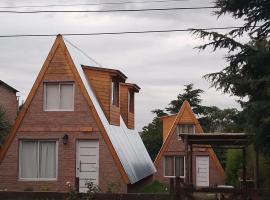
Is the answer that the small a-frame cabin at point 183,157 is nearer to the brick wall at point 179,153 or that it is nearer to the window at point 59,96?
the brick wall at point 179,153

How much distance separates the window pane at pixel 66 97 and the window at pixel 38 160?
170 cm

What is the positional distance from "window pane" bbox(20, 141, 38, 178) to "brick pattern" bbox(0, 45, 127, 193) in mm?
269

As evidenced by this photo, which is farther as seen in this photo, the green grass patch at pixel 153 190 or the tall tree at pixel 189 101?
the tall tree at pixel 189 101

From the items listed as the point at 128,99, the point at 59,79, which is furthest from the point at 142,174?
the point at 59,79

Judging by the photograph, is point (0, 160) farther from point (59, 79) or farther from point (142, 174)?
point (142, 174)

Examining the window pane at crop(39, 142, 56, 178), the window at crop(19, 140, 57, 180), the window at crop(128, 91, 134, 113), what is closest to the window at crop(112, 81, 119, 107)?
the window at crop(19, 140, 57, 180)

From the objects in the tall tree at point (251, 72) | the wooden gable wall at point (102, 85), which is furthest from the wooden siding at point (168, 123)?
the tall tree at point (251, 72)

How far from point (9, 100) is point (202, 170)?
599 inches

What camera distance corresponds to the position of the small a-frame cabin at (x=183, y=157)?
40.4 m

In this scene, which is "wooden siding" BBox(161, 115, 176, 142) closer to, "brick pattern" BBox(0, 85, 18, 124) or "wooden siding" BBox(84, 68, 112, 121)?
"brick pattern" BBox(0, 85, 18, 124)

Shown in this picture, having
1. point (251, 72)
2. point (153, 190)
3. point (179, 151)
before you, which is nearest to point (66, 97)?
point (153, 190)

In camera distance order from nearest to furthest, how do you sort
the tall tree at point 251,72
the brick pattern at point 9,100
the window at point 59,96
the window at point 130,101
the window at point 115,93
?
the tall tree at point 251,72, the window at point 59,96, the window at point 115,93, the window at point 130,101, the brick pattern at point 9,100

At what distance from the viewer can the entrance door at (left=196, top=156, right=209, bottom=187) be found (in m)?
40.5

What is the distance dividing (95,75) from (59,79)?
2004 millimetres
